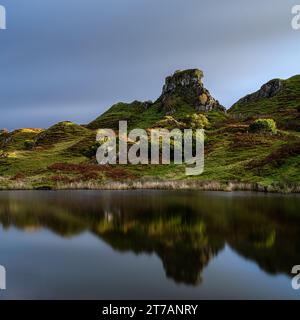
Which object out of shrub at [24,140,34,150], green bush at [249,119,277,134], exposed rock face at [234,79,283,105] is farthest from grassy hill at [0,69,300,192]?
exposed rock face at [234,79,283,105]

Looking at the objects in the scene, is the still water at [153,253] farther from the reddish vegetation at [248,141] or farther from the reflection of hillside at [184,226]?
the reddish vegetation at [248,141]

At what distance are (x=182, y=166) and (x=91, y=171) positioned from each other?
16156 millimetres

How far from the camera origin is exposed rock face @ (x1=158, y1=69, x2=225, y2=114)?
157500 millimetres

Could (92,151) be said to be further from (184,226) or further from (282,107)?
(282,107)

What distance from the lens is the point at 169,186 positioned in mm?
56250

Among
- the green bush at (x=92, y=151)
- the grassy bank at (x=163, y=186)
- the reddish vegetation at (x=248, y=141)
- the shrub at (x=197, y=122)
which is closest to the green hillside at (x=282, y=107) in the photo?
the shrub at (x=197, y=122)

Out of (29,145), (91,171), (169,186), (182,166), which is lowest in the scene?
(169,186)

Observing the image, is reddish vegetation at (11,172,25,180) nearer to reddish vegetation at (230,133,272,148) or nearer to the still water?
reddish vegetation at (230,133,272,148)

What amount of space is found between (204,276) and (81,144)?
9132 cm

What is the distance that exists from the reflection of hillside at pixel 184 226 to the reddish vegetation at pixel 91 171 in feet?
104

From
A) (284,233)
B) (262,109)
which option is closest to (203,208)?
(284,233)

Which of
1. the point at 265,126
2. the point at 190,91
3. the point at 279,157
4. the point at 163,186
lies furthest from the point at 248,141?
the point at 190,91

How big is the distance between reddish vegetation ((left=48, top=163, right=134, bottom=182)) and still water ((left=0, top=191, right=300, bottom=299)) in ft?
126

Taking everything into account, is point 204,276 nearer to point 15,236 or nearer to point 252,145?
point 15,236
